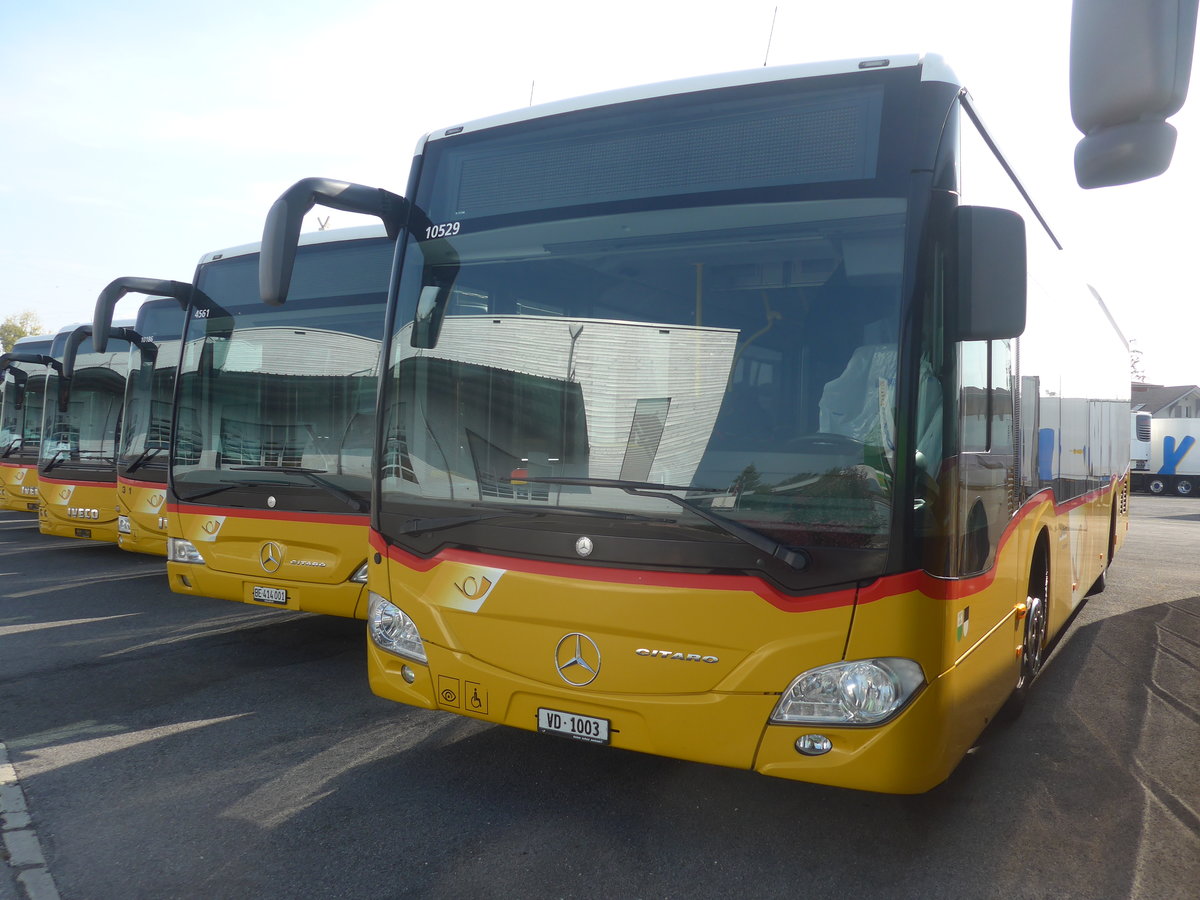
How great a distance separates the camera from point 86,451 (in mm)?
11953

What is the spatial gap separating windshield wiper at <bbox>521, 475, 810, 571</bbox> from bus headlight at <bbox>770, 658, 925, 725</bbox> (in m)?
0.39

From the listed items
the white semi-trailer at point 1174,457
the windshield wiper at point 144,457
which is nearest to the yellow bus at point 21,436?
the windshield wiper at point 144,457

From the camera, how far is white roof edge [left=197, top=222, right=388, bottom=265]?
6730mm

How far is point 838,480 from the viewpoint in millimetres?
3330

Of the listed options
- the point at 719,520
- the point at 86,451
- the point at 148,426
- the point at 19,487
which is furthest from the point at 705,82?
the point at 19,487

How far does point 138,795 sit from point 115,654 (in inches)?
123

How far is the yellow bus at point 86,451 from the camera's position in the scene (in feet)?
38.3

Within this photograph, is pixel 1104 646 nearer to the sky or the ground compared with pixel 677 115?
nearer to the ground

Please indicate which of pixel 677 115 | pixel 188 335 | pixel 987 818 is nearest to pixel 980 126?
pixel 677 115

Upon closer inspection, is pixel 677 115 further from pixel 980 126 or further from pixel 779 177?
pixel 980 126

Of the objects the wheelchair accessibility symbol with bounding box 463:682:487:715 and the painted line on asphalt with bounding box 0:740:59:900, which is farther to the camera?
the wheelchair accessibility symbol with bounding box 463:682:487:715

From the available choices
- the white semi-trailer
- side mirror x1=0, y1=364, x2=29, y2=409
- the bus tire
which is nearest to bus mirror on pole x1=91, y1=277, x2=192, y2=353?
the bus tire

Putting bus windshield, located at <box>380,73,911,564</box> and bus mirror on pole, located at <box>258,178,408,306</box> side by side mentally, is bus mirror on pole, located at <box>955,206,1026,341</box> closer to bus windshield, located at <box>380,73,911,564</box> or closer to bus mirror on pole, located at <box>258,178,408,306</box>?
bus windshield, located at <box>380,73,911,564</box>

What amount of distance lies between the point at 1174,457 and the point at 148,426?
1708 inches
